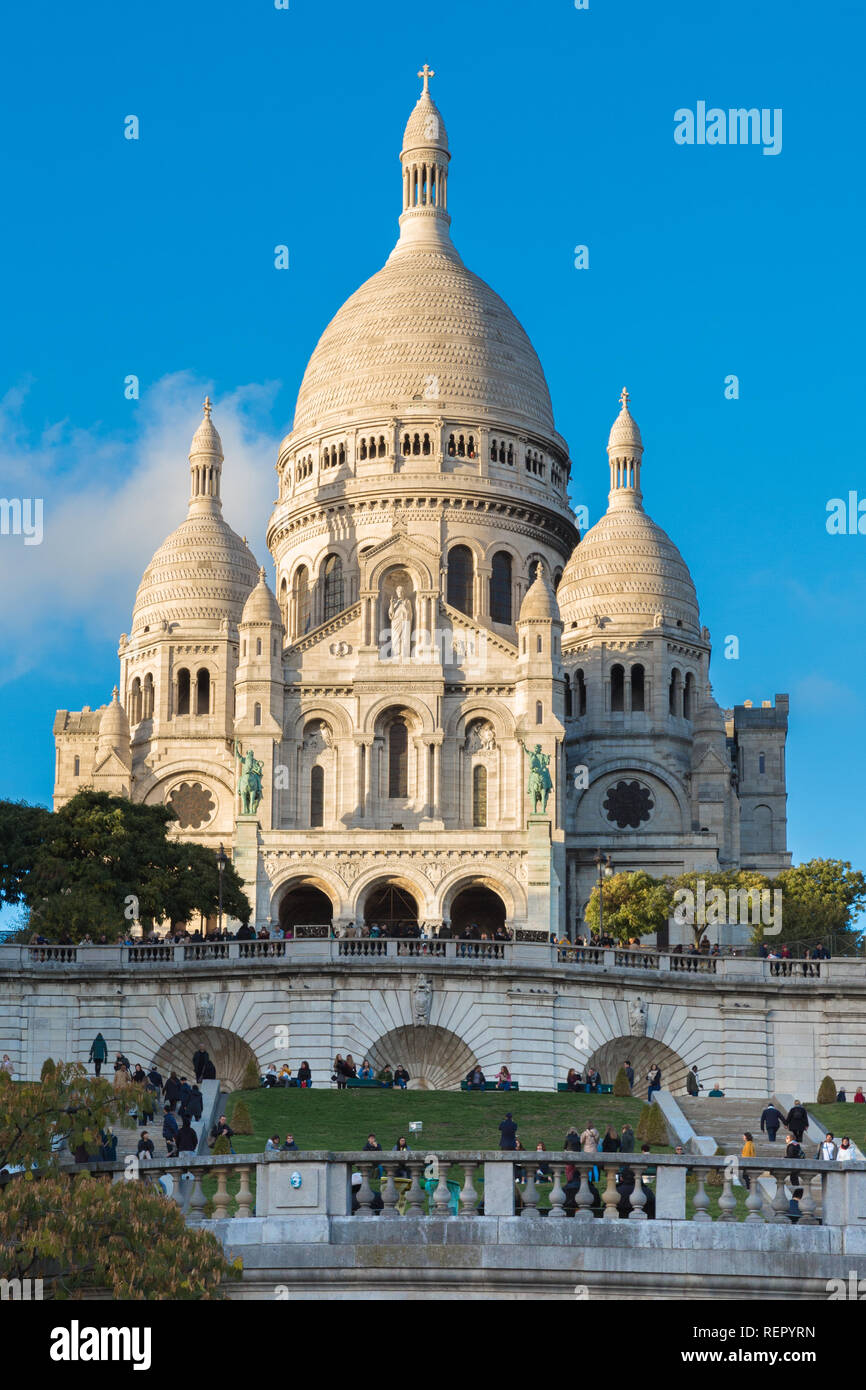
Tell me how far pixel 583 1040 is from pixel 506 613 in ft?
207

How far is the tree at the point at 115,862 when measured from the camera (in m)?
66.6

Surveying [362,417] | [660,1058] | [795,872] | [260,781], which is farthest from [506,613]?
[660,1058]

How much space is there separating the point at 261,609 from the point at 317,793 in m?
7.52

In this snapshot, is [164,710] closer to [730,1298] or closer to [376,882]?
[376,882]

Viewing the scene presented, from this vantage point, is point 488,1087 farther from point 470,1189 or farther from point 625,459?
point 625,459

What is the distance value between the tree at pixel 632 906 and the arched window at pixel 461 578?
994 inches

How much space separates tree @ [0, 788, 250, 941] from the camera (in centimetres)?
6656

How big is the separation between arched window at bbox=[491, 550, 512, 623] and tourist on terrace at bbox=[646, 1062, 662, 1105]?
208 feet

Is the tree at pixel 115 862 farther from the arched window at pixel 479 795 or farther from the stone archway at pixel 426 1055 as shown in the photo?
the arched window at pixel 479 795

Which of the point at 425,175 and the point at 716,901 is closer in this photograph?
the point at 716,901

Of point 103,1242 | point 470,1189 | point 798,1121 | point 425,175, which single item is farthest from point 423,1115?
point 425,175

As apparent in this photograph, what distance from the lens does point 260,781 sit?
91.3 meters

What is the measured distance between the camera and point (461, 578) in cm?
10988

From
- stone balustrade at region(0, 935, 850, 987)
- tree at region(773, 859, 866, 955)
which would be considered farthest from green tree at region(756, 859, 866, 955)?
stone balustrade at region(0, 935, 850, 987)
